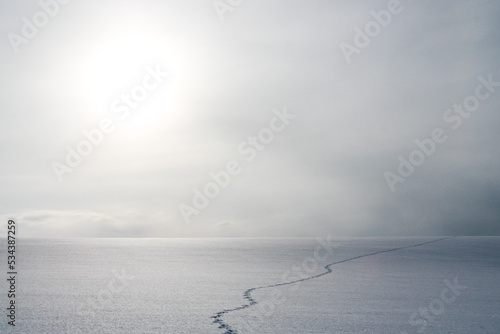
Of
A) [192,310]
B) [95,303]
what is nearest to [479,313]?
[192,310]

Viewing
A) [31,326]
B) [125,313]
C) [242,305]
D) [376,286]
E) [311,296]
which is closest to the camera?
[31,326]

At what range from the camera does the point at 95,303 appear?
9727 mm

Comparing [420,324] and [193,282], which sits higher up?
[193,282]

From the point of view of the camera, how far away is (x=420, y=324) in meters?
7.77

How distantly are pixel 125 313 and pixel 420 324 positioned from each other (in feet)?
17.5

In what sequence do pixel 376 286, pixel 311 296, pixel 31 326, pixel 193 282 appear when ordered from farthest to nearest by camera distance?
pixel 193 282, pixel 376 286, pixel 311 296, pixel 31 326

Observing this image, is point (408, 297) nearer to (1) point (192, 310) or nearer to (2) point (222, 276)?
(1) point (192, 310)

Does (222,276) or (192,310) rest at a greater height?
(222,276)

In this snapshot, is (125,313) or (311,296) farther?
(311,296)

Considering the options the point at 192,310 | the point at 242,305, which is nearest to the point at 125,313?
the point at 192,310

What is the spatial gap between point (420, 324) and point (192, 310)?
4.15 metres

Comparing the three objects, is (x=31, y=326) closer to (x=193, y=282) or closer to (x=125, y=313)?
(x=125, y=313)

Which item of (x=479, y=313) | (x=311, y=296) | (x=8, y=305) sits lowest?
(x=479, y=313)

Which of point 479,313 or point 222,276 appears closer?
point 479,313
